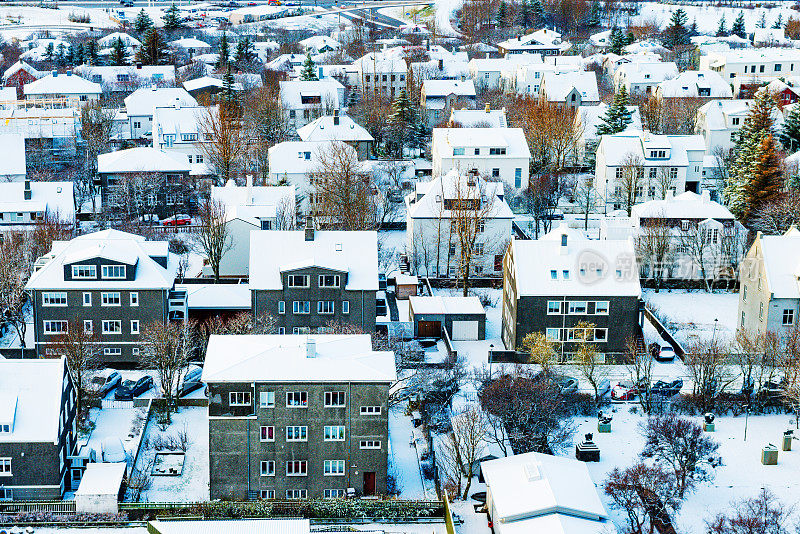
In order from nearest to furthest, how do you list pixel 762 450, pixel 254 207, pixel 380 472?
pixel 380 472
pixel 762 450
pixel 254 207

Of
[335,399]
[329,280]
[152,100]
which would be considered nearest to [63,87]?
[152,100]

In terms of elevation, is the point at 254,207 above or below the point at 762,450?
above

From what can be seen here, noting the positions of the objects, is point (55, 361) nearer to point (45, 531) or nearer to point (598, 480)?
point (45, 531)

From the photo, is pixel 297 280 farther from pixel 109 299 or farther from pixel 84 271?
pixel 84 271

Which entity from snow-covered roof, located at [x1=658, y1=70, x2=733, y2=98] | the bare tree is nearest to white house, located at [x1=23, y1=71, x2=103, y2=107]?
the bare tree

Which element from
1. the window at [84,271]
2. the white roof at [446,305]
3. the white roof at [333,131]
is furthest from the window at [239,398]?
the white roof at [333,131]

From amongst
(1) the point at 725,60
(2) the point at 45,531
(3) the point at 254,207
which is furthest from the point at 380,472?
(1) the point at 725,60

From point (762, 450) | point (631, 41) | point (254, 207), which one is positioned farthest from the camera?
point (631, 41)

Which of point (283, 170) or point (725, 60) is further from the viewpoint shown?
point (725, 60)
